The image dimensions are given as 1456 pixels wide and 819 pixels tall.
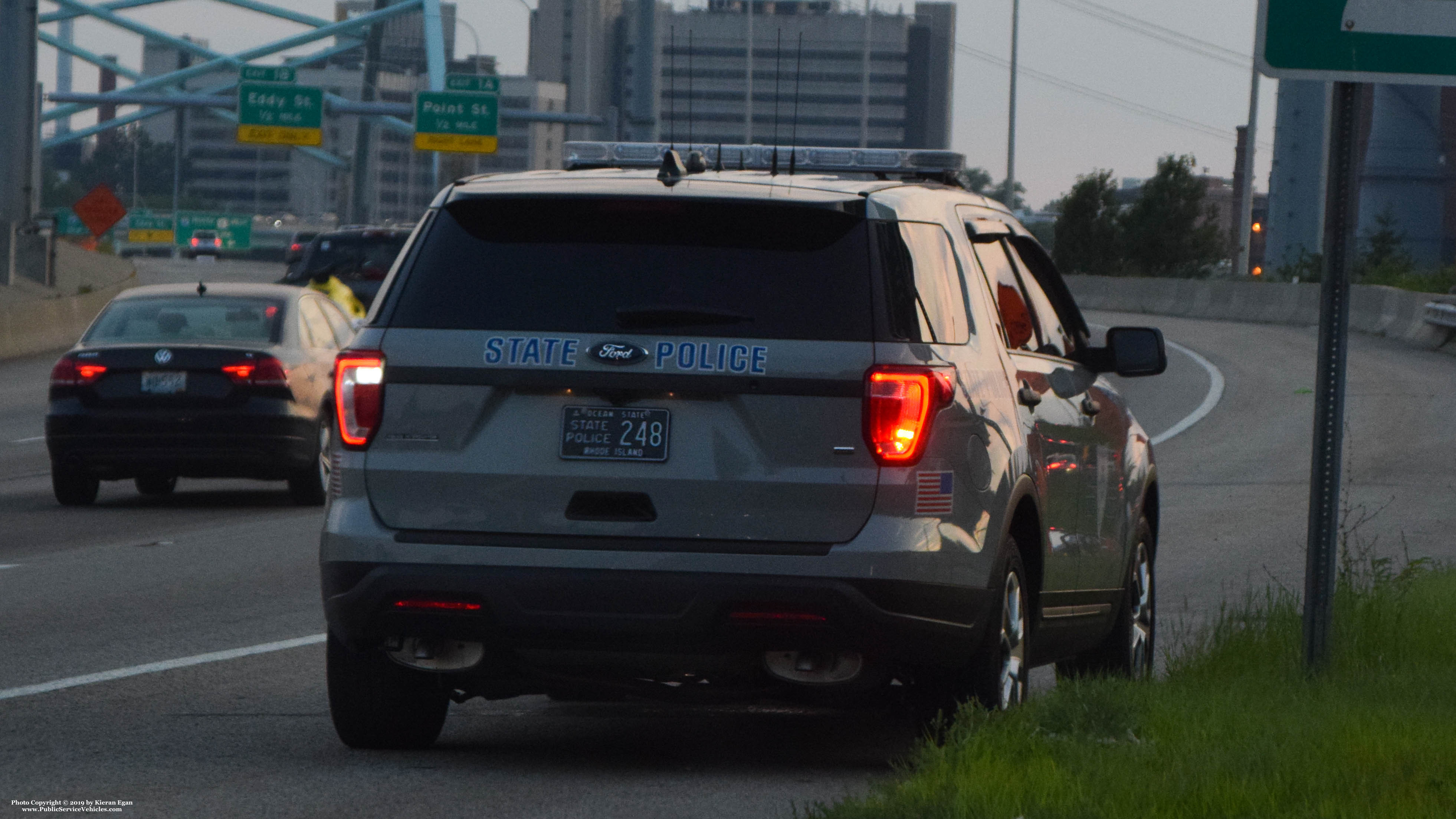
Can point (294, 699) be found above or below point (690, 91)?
below

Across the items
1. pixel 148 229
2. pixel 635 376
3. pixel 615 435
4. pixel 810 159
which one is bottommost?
pixel 148 229

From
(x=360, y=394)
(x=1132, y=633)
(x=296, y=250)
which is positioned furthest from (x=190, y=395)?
(x=296, y=250)

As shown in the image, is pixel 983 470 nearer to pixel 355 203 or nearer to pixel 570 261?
pixel 570 261

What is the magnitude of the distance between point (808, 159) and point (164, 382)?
9800mm

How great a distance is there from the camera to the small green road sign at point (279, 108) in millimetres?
69812

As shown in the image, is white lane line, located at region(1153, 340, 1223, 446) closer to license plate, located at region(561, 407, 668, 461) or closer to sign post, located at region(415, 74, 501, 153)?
license plate, located at region(561, 407, 668, 461)

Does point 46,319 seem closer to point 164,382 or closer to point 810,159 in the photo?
point 164,382

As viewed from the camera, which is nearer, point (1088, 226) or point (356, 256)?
point (356, 256)

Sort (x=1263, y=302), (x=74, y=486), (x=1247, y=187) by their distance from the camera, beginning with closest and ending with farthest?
1. (x=74, y=486)
2. (x=1263, y=302)
3. (x=1247, y=187)

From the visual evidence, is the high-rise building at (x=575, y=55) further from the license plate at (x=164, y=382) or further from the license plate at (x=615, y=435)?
the license plate at (x=615, y=435)

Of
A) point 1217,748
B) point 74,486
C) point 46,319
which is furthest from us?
point 46,319

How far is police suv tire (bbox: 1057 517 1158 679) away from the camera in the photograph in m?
8.33

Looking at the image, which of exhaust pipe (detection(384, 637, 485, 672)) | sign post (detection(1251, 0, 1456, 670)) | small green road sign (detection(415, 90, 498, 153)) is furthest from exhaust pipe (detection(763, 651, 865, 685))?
small green road sign (detection(415, 90, 498, 153))

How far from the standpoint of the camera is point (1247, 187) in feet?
213
